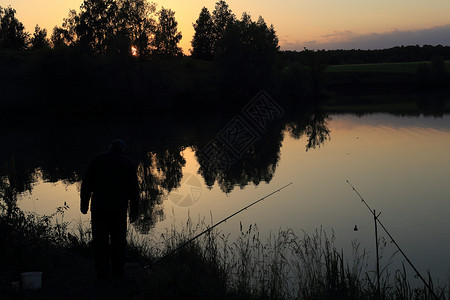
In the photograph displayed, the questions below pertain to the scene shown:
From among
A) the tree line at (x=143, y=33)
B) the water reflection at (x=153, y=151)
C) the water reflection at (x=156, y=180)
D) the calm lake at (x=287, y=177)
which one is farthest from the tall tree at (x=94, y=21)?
the water reflection at (x=156, y=180)

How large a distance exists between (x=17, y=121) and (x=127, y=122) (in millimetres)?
12456

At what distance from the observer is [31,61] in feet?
193

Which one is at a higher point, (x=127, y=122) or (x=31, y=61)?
(x=31, y=61)

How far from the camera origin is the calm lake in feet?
40.4

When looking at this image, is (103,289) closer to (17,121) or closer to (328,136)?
(328,136)

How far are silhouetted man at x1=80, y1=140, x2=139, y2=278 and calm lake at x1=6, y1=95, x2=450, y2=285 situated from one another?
510 centimetres

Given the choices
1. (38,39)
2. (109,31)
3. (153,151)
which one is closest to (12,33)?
(38,39)

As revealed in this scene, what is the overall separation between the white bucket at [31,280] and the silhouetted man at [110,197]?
2.92 feet

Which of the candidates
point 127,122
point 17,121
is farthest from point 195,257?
point 17,121

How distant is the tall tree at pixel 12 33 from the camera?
87250 mm

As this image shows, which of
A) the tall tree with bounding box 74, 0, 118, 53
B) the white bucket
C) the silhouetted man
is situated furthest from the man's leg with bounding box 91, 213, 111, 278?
the tall tree with bounding box 74, 0, 118, 53

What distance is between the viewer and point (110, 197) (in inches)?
271

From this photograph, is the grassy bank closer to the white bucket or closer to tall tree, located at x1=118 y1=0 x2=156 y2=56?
the white bucket

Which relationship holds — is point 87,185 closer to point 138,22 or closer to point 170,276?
point 170,276
